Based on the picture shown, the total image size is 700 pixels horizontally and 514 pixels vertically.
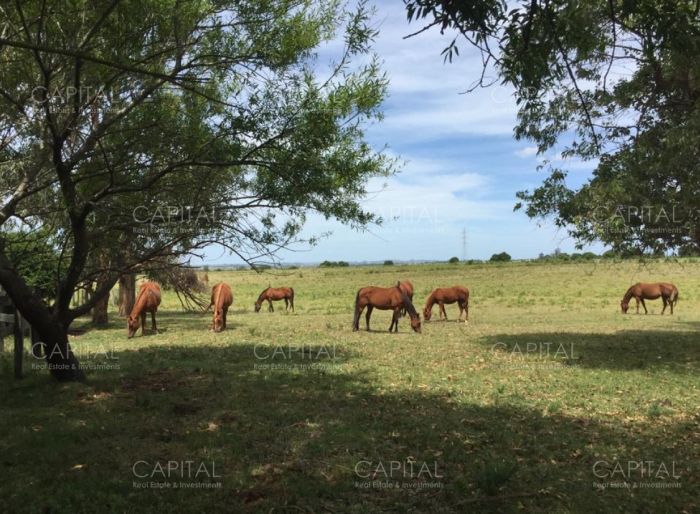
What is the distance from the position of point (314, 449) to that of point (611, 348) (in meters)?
11.2

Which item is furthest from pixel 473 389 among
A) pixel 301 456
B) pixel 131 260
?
pixel 131 260

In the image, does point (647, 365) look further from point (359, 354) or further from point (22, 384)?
point (22, 384)

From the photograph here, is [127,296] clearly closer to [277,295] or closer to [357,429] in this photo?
[277,295]

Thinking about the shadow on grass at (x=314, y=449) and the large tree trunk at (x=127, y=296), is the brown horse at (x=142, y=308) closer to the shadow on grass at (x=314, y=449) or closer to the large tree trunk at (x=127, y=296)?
the large tree trunk at (x=127, y=296)

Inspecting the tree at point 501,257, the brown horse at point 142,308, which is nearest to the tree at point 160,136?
the brown horse at point 142,308

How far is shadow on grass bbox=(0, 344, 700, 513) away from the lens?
494cm

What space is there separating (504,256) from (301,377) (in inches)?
3053

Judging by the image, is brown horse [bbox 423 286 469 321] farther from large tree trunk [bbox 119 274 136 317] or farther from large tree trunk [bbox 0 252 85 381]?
large tree trunk [bbox 0 252 85 381]

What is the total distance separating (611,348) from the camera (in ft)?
47.5

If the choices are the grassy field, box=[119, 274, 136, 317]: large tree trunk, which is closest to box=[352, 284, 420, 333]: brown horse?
the grassy field

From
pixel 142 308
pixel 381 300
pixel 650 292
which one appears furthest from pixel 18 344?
pixel 650 292

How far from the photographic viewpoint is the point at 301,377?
10227 millimetres

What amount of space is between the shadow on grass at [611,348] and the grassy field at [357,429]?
0.11 m

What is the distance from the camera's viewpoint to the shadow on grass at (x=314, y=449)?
494 centimetres
